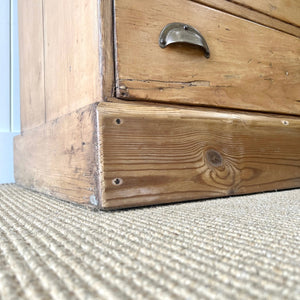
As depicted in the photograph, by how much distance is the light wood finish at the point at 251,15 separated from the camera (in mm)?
758

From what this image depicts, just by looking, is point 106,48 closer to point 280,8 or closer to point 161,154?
point 161,154

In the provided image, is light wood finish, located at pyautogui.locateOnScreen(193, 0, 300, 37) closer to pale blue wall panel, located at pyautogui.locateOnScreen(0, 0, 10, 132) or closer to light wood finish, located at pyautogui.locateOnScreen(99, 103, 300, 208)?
light wood finish, located at pyautogui.locateOnScreen(99, 103, 300, 208)

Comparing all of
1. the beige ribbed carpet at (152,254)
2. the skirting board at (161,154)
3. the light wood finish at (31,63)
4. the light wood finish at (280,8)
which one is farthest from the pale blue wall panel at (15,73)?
the light wood finish at (280,8)

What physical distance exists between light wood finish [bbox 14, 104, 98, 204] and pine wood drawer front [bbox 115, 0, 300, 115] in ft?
0.35

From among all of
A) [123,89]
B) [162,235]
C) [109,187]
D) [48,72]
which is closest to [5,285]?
[162,235]

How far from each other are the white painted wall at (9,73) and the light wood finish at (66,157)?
0.30 metres

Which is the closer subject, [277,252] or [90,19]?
[277,252]

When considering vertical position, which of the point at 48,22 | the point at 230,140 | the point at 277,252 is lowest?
the point at 277,252

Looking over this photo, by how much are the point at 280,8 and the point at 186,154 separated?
566 millimetres

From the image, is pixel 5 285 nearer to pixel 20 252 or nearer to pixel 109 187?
pixel 20 252

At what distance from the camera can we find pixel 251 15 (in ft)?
2.71

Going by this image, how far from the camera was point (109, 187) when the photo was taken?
56 centimetres

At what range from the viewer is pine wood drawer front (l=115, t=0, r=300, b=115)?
24.3 inches

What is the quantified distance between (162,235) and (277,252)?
0.14 meters
